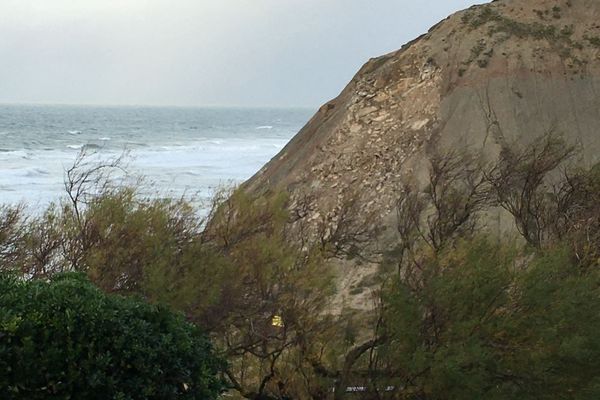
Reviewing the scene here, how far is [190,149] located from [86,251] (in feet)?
229

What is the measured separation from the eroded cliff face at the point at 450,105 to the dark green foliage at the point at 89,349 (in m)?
18.7

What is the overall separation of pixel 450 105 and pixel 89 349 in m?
25.4

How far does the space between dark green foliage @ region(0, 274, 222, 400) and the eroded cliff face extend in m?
18.7

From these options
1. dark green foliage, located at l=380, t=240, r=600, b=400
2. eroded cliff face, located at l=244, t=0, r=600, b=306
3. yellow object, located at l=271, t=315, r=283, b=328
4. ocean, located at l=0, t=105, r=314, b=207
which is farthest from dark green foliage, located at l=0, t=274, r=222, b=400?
ocean, located at l=0, t=105, r=314, b=207

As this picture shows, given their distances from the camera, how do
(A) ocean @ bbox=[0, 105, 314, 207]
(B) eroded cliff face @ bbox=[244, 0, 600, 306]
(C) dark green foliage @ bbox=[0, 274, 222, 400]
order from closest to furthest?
(C) dark green foliage @ bbox=[0, 274, 222, 400] < (B) eroded cliff face @ bbox=[244, 0, 600, 306] < (A) ocean @ bbox=[0, 105, 314, 207]

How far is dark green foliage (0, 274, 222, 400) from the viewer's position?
6891mm

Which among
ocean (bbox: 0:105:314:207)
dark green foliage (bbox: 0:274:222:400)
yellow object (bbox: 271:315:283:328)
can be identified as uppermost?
dark green foliage (bbox: 0:274:222:400)

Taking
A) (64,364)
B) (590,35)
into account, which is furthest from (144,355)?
(590,35)

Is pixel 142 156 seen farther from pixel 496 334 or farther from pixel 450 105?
pixel 496 334

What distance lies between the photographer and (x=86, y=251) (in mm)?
13398

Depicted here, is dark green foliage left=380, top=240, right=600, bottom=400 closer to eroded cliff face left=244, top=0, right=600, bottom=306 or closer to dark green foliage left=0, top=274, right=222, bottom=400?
dark green foliage left=0, top=274, right=222, bottom=400

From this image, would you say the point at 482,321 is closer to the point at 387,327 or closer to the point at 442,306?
the point at 442,306

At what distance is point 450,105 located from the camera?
102ft

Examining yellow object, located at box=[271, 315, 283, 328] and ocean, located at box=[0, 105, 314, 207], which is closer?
yellow object, located at box=[271, 315, 283, 328]
